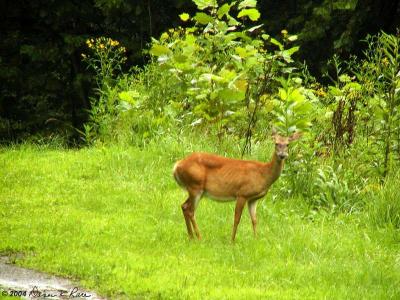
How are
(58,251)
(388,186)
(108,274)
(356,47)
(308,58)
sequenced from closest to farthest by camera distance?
(108,274) < (58,251) < (388,186) < (356,47) < (308,58)

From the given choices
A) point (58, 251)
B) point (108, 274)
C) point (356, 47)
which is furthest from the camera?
point (356, 47)

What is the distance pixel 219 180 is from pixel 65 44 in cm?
1638

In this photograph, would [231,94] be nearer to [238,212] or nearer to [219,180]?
[219,180]

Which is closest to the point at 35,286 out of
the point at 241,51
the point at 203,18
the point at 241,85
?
the point at 241,85

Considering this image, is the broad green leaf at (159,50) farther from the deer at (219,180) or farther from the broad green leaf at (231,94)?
the deer at (219,180)

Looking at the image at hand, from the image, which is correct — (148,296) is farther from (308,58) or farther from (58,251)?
(308,58)

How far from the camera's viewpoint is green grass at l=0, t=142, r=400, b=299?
709 cm

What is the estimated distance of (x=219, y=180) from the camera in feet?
27.5

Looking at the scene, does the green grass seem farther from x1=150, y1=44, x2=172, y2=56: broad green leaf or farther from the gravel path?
x1=150, y1=44, x2=172, y2=56: broad green leaf

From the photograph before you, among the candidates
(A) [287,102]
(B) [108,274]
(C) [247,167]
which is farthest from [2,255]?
(A) [287,102]

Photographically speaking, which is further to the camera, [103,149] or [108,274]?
[103,149]

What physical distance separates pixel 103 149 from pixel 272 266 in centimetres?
494

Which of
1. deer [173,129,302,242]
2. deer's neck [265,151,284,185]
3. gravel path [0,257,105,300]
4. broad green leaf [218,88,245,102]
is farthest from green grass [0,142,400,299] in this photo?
broad green leaf [218,88,245,102]

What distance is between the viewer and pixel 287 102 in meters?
9.75
